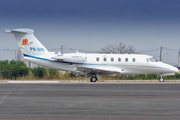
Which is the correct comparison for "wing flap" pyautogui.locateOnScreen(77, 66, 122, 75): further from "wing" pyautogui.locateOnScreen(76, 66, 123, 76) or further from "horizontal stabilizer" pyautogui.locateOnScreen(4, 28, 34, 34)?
"horizontal stabilizer" pyautogui.locateOnScreen(4, 28, 34, 34)

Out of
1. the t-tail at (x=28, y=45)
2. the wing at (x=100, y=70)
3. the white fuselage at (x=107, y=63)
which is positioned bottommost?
the wing at (x=100, y=70)

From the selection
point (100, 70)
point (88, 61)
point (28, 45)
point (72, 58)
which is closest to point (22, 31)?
point (28, 45)

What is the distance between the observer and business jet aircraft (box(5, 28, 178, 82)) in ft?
94.0

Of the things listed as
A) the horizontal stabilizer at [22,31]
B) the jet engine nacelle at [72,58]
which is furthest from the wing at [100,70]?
the horizontal stabilizer at [22,31]

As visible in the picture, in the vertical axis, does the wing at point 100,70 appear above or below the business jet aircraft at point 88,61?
below

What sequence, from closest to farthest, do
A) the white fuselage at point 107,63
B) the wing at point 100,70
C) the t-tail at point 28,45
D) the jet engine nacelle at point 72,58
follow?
the wing at point 100,70 → the jet engine nacelle at point 72,58 → the white fuselage at point 107,63 → the t-tail at point 28,45

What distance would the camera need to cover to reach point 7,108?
32.5 ft

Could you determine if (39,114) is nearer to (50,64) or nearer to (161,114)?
(161,114)

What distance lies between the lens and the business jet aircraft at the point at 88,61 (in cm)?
2866

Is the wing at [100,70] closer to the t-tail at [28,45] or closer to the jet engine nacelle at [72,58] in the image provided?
the jet engine nacelle at [72,58]

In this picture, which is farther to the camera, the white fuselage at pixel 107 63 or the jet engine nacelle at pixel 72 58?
the white fuselage at pixel 107 63

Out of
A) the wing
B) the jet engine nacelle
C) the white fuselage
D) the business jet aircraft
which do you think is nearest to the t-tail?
the business jet aircraft

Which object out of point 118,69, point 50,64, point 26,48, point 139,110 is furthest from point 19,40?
point 139,110

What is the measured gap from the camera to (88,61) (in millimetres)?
28719
